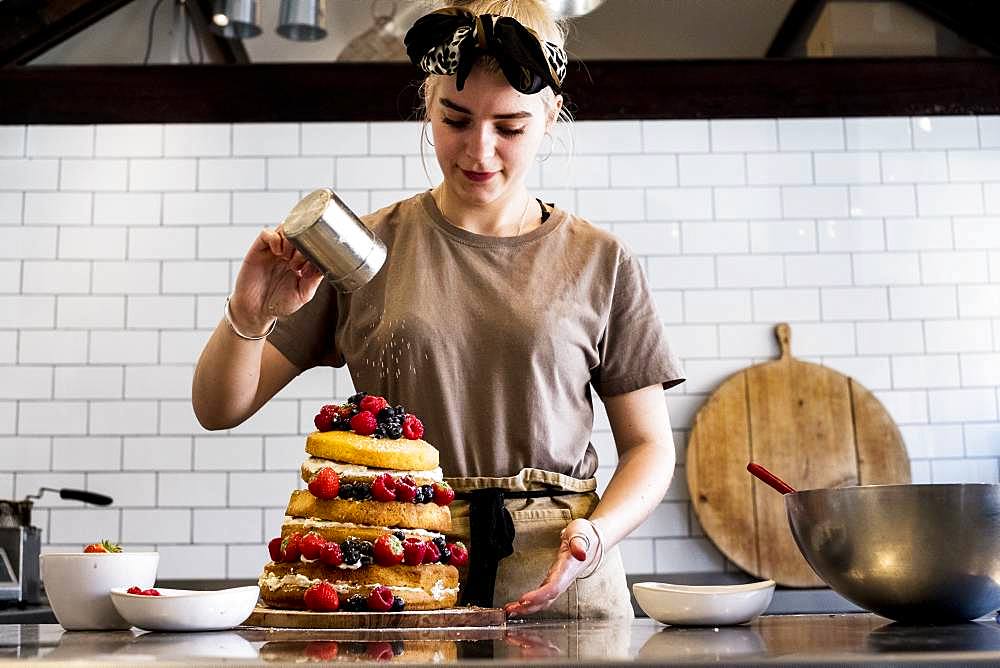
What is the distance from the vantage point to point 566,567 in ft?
4.50

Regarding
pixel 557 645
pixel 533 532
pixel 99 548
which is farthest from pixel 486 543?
pixel 557 645

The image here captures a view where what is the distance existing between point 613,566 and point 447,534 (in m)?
0.30

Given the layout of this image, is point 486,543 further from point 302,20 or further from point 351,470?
point 302,20

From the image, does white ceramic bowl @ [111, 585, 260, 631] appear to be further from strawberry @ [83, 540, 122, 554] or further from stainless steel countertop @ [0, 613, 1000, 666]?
strawberry @ [83, 540, 122, 554]

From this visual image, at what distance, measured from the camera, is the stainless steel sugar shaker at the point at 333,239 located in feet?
4.63

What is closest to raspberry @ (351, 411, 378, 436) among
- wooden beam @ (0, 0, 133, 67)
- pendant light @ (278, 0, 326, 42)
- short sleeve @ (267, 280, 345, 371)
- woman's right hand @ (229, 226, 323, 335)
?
woman's right hand @ (229, 226, 323, 335)

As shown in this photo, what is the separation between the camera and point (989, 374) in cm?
354

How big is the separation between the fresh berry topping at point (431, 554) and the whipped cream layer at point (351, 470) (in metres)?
0.09

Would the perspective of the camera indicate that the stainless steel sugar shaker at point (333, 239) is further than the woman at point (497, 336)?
No

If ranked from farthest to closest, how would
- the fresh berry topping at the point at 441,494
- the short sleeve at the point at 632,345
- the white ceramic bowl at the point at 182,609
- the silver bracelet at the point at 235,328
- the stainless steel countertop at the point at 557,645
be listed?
the short sleeve at the point at 632,345 < the silver bracelet at the point at 235,328 < the fresh berry topping at the point at 441,494 < the white ceramic bowl at the point at 182,609 < the stainless steel countertop at the point at 557,645

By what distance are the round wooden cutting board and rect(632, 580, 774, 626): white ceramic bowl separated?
2130mm

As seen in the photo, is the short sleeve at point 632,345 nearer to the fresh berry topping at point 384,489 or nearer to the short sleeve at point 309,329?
the short sleeve at point 309,329

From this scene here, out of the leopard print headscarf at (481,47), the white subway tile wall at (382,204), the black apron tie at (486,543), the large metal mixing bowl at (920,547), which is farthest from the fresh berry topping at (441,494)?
the white subway tile wall at (382,204)

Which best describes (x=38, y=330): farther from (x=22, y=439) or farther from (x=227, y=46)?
(x=227, y=46)
